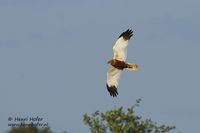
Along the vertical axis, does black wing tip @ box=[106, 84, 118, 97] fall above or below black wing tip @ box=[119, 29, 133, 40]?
below

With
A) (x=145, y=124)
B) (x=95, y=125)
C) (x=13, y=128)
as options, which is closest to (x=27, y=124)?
(x=13, y=128)

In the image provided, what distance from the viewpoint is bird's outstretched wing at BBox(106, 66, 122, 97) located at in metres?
27.4

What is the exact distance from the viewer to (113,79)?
27703 millimetres

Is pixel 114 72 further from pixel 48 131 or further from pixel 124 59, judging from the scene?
pixel 48 131

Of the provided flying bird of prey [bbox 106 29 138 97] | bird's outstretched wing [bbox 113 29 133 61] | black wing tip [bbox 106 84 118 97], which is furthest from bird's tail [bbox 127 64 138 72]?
black wing tip [bbox 106 84 118 97]

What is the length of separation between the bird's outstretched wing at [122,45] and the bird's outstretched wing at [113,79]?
61 cm

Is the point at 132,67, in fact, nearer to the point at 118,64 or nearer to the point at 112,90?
the point at 118,64

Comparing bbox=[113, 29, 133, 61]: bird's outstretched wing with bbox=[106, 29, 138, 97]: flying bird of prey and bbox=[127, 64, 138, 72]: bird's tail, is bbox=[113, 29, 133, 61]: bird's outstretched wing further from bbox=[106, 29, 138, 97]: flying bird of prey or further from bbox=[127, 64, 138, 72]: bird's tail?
bbox=[127, 64, 138, 72]: bird's tail

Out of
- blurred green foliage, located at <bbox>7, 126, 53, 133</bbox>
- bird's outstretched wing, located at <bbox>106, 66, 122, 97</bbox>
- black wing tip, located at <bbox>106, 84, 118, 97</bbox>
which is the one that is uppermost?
bird's outstretched wing, located at <bbox>106, 66, 122, 97</bbox>

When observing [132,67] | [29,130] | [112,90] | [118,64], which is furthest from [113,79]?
[29,130]

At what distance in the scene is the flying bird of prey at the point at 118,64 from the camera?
1051 inches

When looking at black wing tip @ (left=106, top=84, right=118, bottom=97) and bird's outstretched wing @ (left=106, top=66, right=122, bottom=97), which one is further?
black wing tip @ (left=106, top=84, right=118, bottom=97)

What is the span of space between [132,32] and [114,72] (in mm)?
1958

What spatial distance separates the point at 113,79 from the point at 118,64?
118 cm
